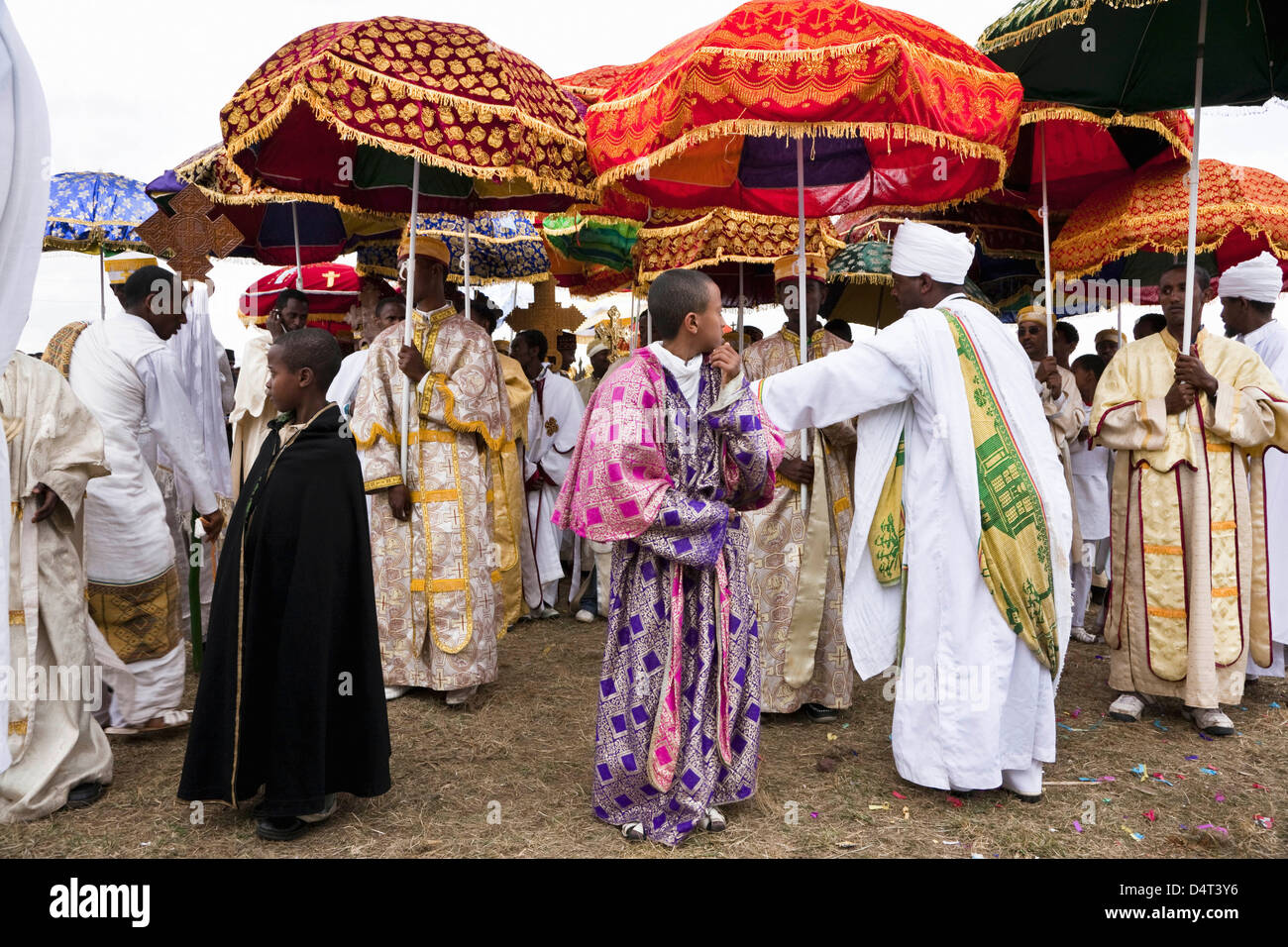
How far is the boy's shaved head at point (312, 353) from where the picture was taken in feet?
11.6

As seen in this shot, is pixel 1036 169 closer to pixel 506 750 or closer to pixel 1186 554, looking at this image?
pixel 1186 554

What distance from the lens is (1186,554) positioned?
4871mm

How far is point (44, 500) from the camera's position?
151 inches

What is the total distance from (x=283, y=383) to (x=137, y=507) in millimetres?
1670

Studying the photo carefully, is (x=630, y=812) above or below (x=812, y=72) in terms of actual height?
below

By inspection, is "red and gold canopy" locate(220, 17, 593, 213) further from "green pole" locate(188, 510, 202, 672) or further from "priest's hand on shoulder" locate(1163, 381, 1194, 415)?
"priest's hand on shoulder" locate(1163, 381, 1194, 415)

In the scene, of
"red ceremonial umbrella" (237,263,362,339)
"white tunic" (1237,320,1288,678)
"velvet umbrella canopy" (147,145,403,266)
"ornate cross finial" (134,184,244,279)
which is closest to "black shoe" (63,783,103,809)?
"ornate cross finial" (134,184,244,279)

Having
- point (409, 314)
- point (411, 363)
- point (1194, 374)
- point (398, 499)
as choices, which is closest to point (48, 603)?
point (398, 499)

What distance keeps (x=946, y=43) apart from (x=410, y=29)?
8.53 feet

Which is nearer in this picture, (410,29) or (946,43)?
(946,43)

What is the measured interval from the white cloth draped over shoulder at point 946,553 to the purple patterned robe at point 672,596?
22.1 inches

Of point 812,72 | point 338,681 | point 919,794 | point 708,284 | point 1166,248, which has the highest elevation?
point 812,72

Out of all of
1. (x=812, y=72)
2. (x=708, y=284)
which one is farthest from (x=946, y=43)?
(x=708, y=284)

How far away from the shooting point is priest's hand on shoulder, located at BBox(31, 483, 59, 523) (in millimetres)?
3812
